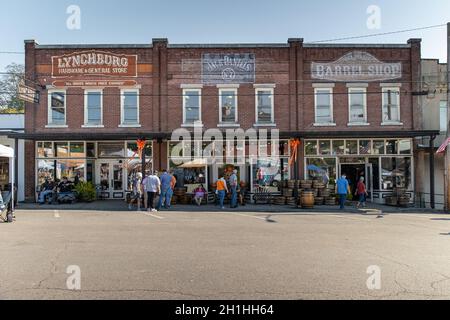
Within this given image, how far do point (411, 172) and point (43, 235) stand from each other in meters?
20.0

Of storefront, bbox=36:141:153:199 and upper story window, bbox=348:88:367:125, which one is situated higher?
upper story window, bbox=348:88:367:125

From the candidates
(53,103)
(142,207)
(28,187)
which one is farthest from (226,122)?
(28,187)

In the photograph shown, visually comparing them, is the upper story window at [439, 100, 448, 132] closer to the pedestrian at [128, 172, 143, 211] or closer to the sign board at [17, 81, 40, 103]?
the pedestrian at [128, 172, 143, 211]

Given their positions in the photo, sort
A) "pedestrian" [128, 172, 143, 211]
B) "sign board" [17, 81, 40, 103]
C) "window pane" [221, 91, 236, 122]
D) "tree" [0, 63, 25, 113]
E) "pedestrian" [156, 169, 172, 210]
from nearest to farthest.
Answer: "pedestrian" [128, 172, 143, 211] → "pedestrian" [156, 169, 172, 210] → "sign board" [17, 81, 40, 103] → "window pane" [221, 91, 236, 122] → "tree" [0, 63, 25, 113]

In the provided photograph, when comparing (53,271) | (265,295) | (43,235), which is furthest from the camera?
(43,235)

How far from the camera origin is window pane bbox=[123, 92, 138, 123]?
78.2 feet

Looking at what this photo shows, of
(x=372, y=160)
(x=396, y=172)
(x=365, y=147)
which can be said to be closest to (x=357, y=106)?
(x=365, y=147)

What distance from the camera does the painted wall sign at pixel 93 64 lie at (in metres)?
23.7

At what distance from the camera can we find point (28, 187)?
2341 centimetres

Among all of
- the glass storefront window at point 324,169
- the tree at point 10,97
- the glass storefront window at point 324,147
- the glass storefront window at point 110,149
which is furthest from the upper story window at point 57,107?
the tree at point 10,97

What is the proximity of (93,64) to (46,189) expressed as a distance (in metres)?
7.19

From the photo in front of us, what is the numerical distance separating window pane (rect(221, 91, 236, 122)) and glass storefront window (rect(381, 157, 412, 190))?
868 cm

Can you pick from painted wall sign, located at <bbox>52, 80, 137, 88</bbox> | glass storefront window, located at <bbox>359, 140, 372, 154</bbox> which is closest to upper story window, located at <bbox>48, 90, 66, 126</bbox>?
painted wall sign, located at <bbox>52, 80, 137, 88</bbox>
